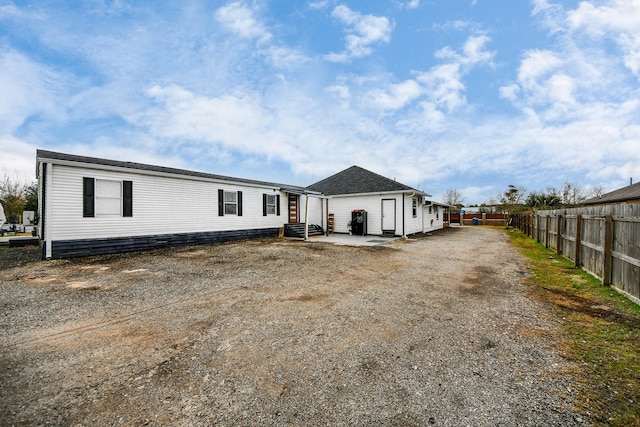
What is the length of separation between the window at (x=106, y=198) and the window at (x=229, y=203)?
374cm

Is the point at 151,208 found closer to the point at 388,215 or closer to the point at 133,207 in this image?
the point at 133,207

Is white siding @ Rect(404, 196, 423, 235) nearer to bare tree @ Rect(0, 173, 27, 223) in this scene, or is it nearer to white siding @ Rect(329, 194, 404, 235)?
white siding @ Rect(329, 194, 404, 235)

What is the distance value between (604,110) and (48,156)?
24.5 meters

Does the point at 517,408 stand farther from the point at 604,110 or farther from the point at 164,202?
the point at 604,110

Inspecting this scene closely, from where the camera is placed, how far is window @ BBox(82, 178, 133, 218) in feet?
29.0

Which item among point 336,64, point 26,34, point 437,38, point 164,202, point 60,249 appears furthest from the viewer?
point 336,64

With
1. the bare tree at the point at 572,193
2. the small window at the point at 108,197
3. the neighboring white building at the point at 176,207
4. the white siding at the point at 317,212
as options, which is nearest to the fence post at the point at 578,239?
the neighboring white building at the point at 176,207

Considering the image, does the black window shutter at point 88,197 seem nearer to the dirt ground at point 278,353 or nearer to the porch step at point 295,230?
the dirt ground at point 278,353

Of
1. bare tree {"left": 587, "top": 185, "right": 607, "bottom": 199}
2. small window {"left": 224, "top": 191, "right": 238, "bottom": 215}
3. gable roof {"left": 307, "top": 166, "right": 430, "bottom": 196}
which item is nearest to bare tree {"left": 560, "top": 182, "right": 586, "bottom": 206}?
bare tree {"left": 587, "top": 185, "right": 607, "bottom": 199}

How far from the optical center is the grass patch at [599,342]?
201cm

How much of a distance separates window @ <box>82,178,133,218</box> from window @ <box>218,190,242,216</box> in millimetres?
3741

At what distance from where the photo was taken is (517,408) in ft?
6.57

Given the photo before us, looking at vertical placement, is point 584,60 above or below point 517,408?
above

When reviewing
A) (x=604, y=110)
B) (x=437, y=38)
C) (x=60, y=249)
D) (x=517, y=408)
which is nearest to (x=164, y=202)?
(x=60, y=249)
